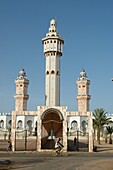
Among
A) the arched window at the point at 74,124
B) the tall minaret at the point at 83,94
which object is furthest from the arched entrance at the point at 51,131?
the tall minaret at the point at 83,94

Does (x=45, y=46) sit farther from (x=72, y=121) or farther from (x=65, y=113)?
(x=65, y=113)

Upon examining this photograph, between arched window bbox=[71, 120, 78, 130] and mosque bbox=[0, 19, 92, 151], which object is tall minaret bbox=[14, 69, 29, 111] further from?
arched window bbox=[71, 120, 78, 130]

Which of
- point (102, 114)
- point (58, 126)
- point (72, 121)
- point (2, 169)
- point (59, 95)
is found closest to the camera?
point (2, 169)

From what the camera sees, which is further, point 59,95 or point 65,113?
point 59,95

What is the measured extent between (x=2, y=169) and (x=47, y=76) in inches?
1758

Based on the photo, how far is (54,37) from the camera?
194 ft

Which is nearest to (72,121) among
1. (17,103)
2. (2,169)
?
(17,103)

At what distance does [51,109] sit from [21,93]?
54251 mm

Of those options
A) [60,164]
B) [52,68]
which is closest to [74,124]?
[52,68]

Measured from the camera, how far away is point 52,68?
57.9m

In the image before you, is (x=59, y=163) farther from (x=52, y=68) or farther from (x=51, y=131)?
(x=52, y=68)

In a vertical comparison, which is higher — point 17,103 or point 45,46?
point 45,46

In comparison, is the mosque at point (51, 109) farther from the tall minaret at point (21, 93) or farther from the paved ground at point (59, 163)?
the paved ground at point (59, 163)

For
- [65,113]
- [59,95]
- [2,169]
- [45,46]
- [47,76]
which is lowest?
[2,169]
